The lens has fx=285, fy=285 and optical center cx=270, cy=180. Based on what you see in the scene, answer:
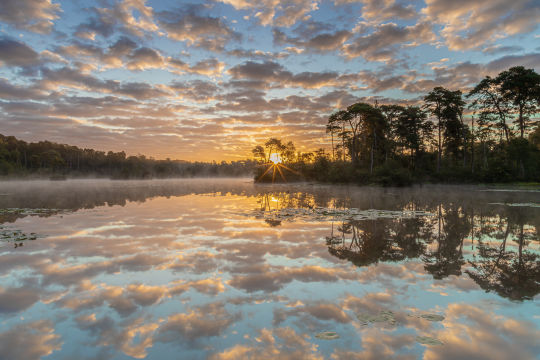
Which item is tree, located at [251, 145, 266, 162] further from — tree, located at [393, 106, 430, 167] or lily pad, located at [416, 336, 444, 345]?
lily pad, located at [416, 336, 444, 345]

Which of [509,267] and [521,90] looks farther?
[521,90]

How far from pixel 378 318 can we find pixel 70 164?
143 m

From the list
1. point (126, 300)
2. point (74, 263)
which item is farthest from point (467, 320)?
point (74, 263)

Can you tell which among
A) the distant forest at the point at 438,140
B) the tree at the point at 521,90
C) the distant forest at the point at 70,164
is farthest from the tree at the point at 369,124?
the distant forest at the point at 70,164

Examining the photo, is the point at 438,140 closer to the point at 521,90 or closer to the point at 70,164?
the point at 521,90

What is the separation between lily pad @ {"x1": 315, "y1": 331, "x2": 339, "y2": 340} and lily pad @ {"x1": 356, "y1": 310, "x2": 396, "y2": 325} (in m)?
0.57

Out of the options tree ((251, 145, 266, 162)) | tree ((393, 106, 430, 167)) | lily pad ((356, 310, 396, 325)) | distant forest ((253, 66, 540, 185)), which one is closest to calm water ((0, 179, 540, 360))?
lily pad ((356, 310, 396, 325))

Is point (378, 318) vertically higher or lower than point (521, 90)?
lower

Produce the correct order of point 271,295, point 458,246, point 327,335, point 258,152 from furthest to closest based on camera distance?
point 258,152
point 458,246
point 271,295
point 327,335

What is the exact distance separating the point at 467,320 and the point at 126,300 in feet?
18.2

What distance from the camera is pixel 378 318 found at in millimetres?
4293

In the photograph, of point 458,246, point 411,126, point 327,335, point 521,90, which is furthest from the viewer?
point 411,126

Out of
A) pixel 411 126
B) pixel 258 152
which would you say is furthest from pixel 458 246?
pixel 258 152

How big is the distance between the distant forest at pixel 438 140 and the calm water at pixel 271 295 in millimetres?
36175
